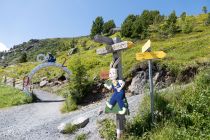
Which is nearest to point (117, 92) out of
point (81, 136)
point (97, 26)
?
point (81, 136)

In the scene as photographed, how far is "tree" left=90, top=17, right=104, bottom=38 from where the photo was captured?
7950 cm

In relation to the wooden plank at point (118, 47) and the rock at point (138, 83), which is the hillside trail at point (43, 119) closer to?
the rock at point (138, 83)

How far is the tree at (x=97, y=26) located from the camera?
7950cm

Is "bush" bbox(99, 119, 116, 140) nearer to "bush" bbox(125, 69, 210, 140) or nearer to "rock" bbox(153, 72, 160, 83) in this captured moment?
"bush" bbox(125, 69, 210, 140)

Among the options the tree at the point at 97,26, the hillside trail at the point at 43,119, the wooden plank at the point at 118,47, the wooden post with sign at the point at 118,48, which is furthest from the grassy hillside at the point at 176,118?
the tree at the point at 97,26

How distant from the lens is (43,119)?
64.8 ft

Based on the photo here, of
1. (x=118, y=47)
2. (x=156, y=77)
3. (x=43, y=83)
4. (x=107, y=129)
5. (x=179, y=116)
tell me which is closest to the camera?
(x=179, y=116)

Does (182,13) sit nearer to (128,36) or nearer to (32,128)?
(128,36)

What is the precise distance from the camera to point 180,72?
61.7ft

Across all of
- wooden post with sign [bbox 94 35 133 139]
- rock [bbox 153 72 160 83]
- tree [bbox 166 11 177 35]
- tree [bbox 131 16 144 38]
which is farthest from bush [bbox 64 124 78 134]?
tree [bbox 131 16 144 38]

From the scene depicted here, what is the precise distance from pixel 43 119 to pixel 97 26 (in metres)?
61.5

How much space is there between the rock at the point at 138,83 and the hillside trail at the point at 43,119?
6.86 ft

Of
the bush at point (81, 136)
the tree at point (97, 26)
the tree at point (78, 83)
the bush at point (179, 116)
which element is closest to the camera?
the bush at point (179, 116)

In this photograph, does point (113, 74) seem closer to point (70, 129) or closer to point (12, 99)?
point (70, 129)
